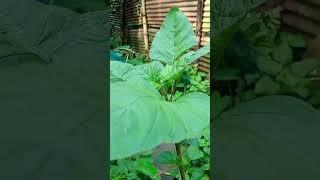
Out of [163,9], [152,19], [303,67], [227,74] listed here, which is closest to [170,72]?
[227,74]

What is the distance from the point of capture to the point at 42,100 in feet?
1.18

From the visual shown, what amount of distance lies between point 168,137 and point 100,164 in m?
0.06

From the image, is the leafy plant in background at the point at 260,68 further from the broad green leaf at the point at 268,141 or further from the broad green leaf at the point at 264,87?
the broad green leaf at the point at 268,141

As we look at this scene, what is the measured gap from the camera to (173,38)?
1.71 feet

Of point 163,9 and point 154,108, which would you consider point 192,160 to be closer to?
point 154,108

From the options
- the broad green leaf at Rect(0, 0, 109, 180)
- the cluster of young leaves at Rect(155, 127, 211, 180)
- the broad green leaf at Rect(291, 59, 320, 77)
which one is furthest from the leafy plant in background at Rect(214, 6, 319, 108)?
the broad green leaf at Rect(0, 0, 109, 180)

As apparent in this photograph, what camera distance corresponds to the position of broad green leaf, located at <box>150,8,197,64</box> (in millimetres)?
508

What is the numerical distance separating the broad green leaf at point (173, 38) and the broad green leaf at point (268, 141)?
0.47 feet

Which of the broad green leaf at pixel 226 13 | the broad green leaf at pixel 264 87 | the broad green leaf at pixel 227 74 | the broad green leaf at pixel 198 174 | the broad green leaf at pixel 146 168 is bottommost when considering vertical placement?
the broad green leaf at pixel 198 174

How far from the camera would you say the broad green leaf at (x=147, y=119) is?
1.06ft

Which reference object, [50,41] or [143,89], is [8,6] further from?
[143,89]

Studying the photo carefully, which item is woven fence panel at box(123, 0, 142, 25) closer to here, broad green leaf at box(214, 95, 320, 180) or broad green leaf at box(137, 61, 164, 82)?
broad green leaf at box(137, 61, 164, 82)

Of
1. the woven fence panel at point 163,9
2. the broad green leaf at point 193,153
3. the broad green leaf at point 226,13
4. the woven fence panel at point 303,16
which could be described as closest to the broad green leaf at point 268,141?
the broad green leaf at point 226,13

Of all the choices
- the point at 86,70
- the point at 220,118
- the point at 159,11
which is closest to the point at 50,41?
the point at 86,70
